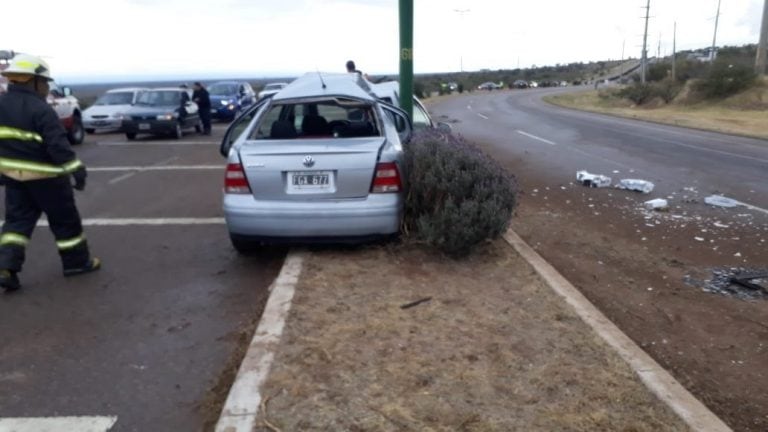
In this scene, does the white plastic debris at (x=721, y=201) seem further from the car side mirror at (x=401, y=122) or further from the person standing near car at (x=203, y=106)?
the person standing near car at (x=203, y=106)

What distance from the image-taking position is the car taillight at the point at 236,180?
5.95 metres

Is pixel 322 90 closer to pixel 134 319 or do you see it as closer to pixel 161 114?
pixel 134 319

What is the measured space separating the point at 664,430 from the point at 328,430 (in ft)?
5.31

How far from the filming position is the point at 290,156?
5887 millimetres

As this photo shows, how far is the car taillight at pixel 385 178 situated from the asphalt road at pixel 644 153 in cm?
627

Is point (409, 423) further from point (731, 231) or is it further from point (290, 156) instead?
point (731, 231)

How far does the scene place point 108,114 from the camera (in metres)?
21.2

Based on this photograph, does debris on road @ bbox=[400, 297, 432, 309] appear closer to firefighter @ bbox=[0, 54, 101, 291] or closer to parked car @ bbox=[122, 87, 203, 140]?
firefighter @ bbox=[0, 54, 101, 291]

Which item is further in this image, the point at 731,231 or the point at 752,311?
the point at 731,231

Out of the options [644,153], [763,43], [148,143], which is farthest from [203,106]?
[763,43]

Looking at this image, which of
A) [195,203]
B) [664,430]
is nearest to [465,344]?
[664,430]

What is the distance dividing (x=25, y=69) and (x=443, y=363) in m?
4.14

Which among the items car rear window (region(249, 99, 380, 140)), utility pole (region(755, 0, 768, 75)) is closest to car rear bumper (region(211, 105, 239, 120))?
car rear window (region(249, 99, 380, 140))

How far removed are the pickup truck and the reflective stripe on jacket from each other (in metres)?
12.6
